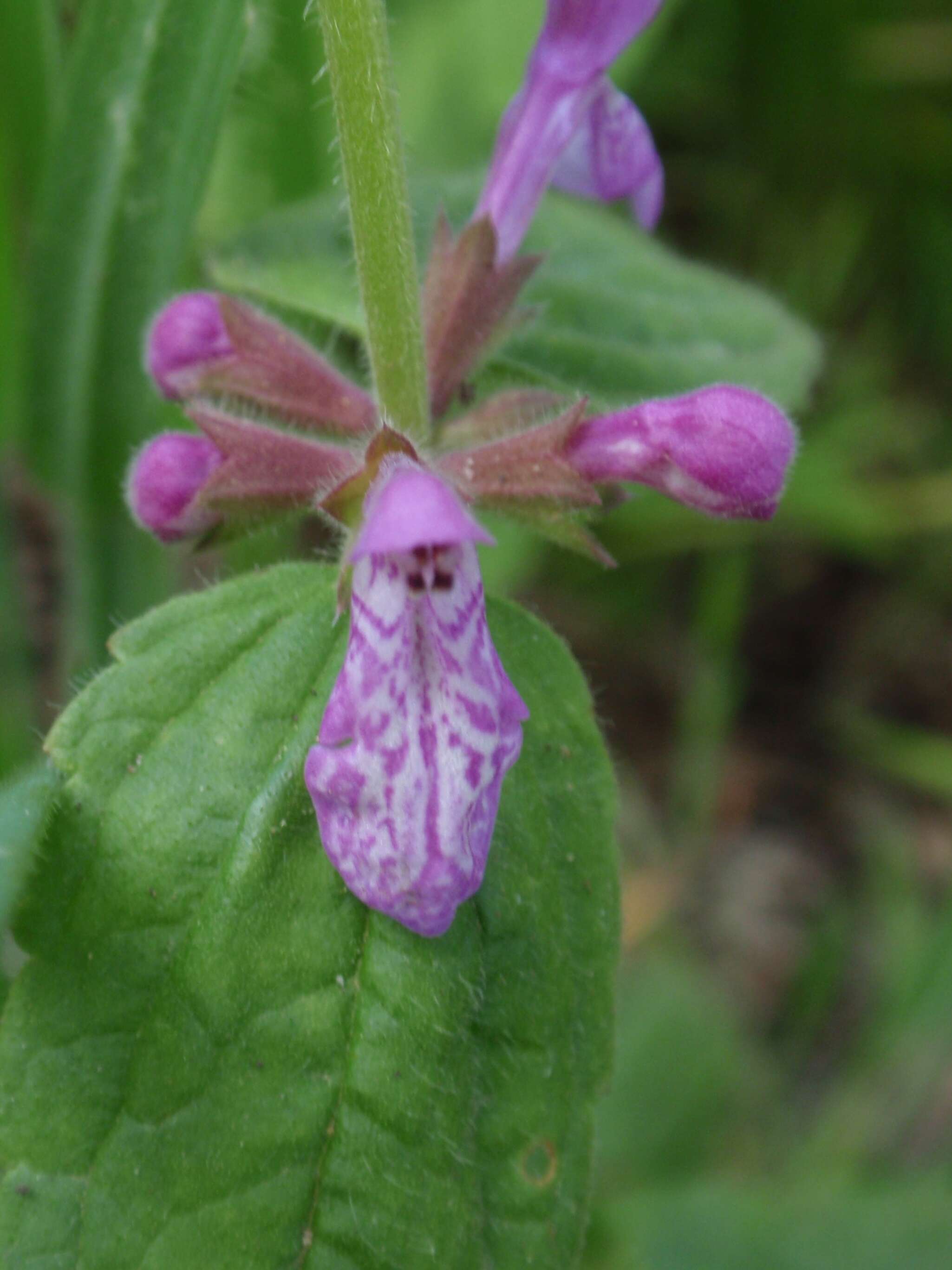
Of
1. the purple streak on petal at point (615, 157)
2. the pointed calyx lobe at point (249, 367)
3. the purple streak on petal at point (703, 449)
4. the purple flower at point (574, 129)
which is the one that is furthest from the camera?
the purple streak on petal at point (615, 157)

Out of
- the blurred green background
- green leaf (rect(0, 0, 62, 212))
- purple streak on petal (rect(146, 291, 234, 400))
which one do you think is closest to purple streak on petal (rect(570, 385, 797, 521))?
purple streak on petal (rect(146, 291, 234, 400))

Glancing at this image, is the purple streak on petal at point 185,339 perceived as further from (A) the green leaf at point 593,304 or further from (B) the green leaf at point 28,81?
(B) the green leaf at point 28,81

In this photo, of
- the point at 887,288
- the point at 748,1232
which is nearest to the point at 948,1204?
the point at 748,1232

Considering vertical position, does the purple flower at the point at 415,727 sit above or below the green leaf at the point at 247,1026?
above

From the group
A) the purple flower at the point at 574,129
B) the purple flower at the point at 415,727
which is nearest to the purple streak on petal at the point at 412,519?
the purple flower at the point at 415,727

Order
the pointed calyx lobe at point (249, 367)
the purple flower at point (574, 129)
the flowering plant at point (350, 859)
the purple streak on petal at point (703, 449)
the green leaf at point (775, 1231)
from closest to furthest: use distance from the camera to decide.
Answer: the flowering plant at point (350, 859)
the purple streak on petal at point (703, 449)
the pointed calyx lobe at point (249, 367)
the purple flower at point (574, 129)
the green leaf at point (775, 1231)

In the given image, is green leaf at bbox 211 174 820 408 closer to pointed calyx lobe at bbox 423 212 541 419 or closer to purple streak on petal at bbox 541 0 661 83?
pointed calyx lobe at bbox 423 212 541 419

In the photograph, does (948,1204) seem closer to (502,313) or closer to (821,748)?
(821,748)
